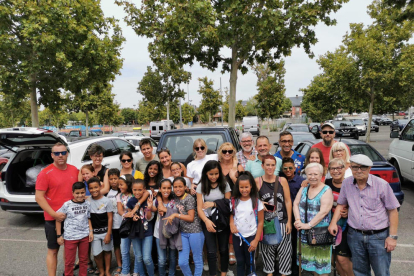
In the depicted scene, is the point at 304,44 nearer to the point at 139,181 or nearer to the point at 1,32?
the point at 139,181

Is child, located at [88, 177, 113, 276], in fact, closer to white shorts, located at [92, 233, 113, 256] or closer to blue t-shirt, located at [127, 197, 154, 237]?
white shorts, located at [92, 233, 113, 256]

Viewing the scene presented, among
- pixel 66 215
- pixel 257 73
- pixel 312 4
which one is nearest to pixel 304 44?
pixel 312 4

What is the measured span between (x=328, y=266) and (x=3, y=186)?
245 inches

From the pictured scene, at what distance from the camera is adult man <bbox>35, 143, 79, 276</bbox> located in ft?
11.3

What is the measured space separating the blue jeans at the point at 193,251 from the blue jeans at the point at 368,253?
1.71 metres

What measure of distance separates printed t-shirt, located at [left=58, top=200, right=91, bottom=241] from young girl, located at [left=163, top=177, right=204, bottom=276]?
3.46 ft

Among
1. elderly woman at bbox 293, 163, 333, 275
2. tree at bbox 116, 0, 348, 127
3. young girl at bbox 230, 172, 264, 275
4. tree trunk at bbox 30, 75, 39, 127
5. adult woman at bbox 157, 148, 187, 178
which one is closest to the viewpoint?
elderly woman at bbox 293, 163, 333, 275

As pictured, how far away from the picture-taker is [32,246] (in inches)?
198

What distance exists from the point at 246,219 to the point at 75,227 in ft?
6.94

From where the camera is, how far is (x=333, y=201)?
3250mm

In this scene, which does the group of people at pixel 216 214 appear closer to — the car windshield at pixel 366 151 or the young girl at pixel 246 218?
the young girl at pixel 246 218

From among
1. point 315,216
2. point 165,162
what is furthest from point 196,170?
point 315,216

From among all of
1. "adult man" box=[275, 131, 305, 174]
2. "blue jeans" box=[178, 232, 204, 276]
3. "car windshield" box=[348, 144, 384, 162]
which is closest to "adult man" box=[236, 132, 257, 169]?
"adult man" box=[275, 131, 305, 174]

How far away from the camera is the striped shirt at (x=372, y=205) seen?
2.72 metres
